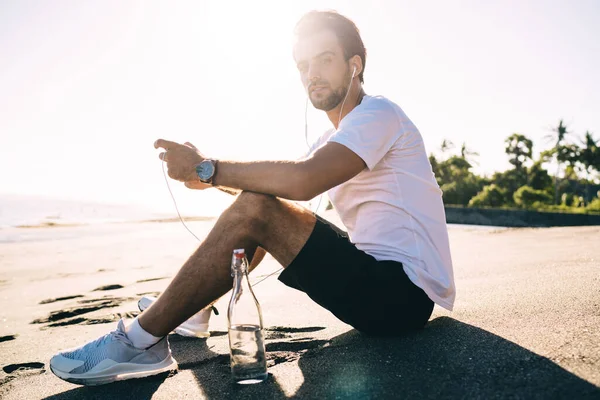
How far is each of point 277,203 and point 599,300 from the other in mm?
1752

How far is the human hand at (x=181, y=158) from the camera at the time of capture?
1.94 meters

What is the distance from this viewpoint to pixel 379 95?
205 cm

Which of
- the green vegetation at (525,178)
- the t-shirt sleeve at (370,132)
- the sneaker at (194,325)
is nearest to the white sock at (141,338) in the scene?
the sneaker at (194,325)

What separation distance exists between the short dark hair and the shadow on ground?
4.59 feet

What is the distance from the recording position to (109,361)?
171 cm

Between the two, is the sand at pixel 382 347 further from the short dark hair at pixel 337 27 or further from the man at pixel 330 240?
the short dark hair at pixel 337 27

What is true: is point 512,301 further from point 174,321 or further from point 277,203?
point 174,321

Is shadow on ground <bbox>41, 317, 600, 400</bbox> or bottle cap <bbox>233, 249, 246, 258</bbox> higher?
bottle cap <bbox>233, 249, 246, 258</bbox>

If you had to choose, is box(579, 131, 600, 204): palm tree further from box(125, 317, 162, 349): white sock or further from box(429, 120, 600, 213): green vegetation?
box(125, 317, 162, 349): white sock

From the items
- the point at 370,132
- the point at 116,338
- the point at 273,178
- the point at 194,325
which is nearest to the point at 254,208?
the point at 273,178

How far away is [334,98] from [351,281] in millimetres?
986

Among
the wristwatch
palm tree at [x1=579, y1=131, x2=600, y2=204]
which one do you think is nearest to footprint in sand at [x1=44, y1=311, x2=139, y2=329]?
the wristwatch

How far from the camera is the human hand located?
6.38 ft

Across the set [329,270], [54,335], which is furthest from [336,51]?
[54,335]
